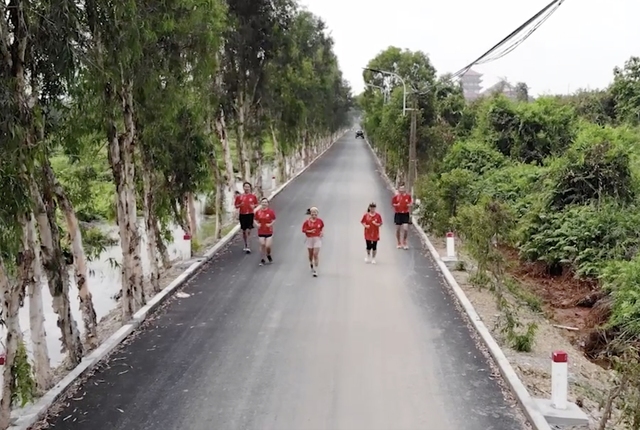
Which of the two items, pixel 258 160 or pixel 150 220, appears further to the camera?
pixel 258 160

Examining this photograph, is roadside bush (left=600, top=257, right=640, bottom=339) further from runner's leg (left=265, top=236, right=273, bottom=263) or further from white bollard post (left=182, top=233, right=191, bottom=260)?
white bollard post (left=182, top=233, right=191, bottom=260)

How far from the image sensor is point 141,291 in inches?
487

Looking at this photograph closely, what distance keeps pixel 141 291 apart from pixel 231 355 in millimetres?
3411

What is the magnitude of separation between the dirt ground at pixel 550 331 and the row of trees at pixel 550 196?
0.70 ft

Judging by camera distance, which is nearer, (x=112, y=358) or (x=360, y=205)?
(x=112, y=358)

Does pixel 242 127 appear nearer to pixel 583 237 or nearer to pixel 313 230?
pixel 313 230

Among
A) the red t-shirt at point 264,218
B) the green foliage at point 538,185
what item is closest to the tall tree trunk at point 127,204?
the red t-shirt at point 264,218

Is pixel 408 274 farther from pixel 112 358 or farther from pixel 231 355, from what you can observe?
pixel 112 358

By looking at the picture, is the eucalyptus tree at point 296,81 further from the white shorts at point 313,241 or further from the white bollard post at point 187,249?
the white shorts at point 313,241

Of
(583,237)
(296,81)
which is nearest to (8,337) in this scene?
(583,237)

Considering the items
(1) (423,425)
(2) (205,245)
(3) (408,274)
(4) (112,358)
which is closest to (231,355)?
(4) (112,358)

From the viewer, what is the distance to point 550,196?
803 inches

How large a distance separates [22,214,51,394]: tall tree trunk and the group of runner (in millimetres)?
6848

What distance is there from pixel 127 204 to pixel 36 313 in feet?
12.2
